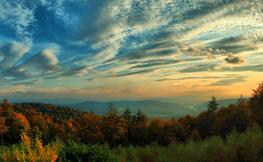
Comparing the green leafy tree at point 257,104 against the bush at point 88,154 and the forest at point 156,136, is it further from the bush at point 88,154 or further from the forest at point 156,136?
the bush at point 88,154

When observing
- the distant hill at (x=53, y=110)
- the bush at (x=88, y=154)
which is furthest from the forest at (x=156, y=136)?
the distant hill at (x=53, y=110)

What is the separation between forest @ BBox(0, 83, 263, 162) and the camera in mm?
17062

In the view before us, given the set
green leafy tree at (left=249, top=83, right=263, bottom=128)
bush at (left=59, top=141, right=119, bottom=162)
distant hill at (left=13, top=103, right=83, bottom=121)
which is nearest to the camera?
bush at (left=59, top=141, right=119, bottom=162)

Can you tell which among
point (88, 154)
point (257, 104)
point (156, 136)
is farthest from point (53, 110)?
point (88, 154)

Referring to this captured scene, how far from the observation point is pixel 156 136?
72.9m

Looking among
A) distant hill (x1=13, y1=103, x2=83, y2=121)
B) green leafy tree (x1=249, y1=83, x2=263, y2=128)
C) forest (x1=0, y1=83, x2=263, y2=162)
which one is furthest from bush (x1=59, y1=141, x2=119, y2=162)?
distant hill (x1=13, y1=103, x2=83, y2=121)

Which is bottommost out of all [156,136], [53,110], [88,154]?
[156,136]

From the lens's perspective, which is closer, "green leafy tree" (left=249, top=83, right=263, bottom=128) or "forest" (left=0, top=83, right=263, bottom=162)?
"forest" (left=0, top=83, right=263, bottom=162)

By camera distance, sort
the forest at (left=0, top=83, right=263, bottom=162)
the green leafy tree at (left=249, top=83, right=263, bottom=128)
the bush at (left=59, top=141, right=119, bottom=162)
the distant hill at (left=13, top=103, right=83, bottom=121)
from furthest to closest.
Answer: the distant hill at (left=13, top=103, right=83, bottom=121) < the green leafy tree at (left=249, top=83, right=263, bottom=128) < the forest at (left=0, top=83, right=263, bottom=162) < the bush at (left=59, top=141, right=119, bottom=162)

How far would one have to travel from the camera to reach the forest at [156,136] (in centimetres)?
1706

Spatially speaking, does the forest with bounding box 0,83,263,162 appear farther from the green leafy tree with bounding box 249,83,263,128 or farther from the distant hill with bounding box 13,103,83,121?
the distant hill with bounding box 13,103,83,121

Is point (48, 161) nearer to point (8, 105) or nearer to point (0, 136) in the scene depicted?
point (0, 136)

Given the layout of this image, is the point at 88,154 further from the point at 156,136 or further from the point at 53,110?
the point at 53,110

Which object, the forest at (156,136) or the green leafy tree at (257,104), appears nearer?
the forest at (156,136)
